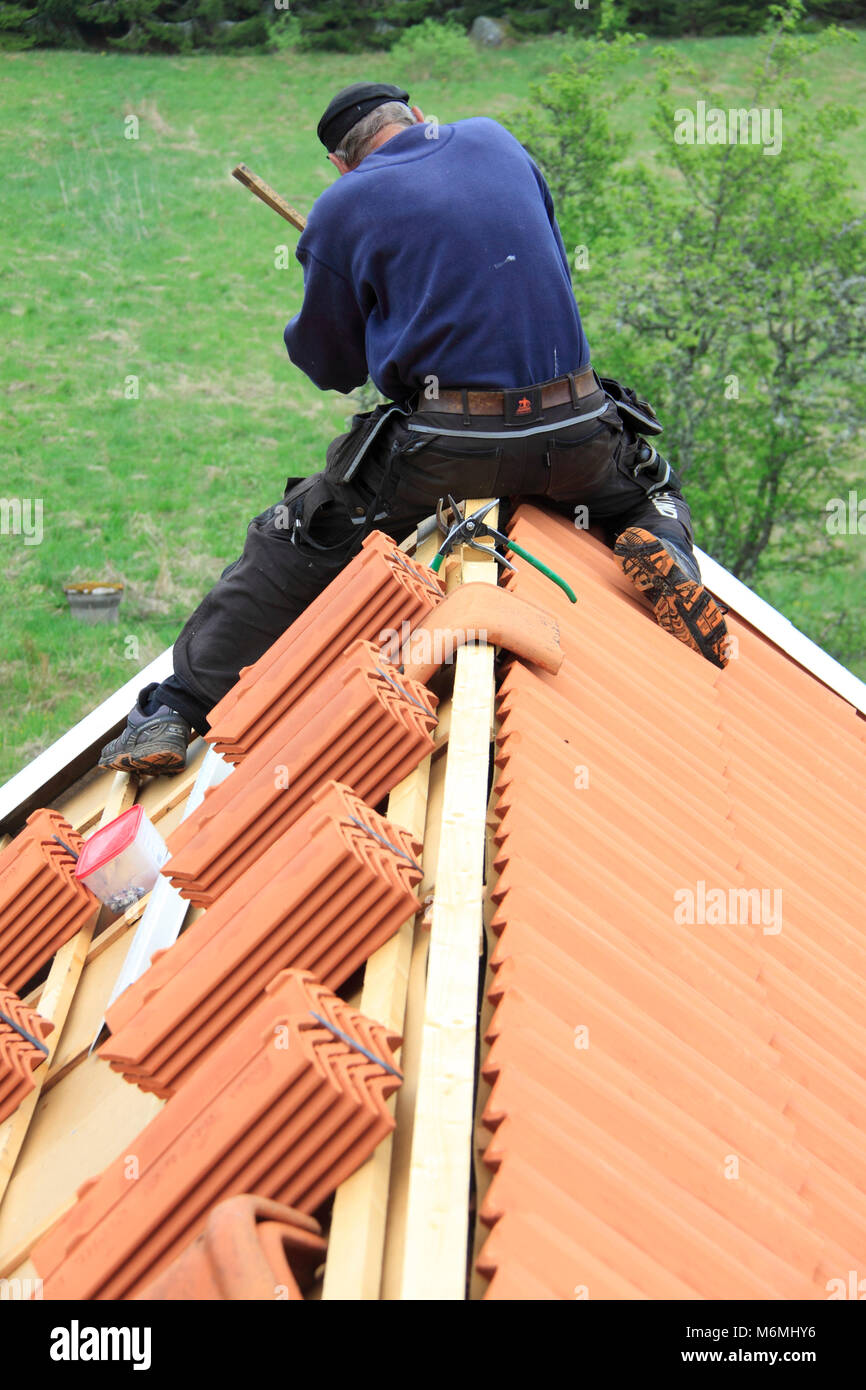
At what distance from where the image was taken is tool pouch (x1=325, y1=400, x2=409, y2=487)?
4453 millimetres

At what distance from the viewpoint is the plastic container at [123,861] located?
4145 mm

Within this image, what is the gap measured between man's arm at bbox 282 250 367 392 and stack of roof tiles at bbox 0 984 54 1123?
244cm

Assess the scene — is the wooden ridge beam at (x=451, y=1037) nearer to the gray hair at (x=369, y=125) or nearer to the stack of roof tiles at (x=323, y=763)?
the stack of roof tiles at (x=323, y=763)

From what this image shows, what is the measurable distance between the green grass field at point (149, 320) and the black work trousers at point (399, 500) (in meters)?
6.69

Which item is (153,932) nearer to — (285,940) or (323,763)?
(323,763)

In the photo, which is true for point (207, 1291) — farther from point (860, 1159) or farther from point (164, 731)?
point (164, 731)

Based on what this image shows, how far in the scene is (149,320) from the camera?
2211 cm

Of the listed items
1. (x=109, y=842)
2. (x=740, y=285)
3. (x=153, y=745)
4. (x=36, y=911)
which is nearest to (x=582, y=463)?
(x=153, y=745)

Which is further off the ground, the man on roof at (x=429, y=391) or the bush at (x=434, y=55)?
the bush at (x=434, y=55)

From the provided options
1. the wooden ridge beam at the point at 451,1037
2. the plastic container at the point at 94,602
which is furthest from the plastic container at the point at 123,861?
the plastic container at the point at 94,602

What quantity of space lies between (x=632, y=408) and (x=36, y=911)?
288 centimetres

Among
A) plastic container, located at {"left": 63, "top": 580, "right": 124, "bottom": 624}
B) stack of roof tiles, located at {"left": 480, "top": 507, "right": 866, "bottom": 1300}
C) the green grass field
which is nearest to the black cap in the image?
stack of roof tiles, located at {"left": 480, "top": 507, "right": 866, "bottom": 1300}

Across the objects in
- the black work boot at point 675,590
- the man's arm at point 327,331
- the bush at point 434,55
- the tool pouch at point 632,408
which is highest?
the bush at point 434,55
